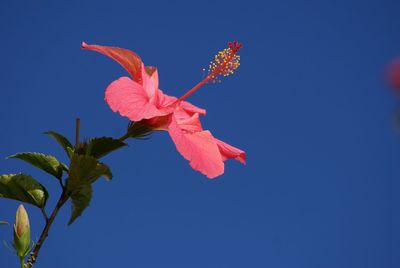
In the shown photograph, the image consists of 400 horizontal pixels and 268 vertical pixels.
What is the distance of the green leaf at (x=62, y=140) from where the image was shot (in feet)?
3.05

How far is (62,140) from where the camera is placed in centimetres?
94

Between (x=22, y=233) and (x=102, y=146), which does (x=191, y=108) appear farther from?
(x=22, y=233)

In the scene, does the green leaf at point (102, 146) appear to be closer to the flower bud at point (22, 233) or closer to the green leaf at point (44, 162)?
the green leaf at point (44, 162)

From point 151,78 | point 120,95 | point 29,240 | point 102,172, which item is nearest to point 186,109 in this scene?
point 151,78

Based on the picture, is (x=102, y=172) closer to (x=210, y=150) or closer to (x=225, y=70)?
(x=210, y=150)

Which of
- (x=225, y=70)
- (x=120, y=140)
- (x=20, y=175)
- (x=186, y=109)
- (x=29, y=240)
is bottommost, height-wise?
(x=29, y=240)

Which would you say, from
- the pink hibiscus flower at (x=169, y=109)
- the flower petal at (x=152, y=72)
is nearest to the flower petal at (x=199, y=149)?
the pink hibiscus flower at (x=169, y=109)

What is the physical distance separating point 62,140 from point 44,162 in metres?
0.06

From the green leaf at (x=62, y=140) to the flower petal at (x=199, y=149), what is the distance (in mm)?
233

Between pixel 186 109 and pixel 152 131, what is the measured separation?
211 millimetres

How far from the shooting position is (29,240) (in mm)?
939

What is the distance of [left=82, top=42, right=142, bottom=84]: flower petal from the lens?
44.3 inches

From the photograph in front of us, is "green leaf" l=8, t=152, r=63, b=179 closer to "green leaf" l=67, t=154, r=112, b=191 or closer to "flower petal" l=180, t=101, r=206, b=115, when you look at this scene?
"green leaf" l=67, t=154, r=112, b=191

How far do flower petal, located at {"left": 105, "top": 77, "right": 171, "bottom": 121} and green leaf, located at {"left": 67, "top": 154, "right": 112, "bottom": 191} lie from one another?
5.8 inches
